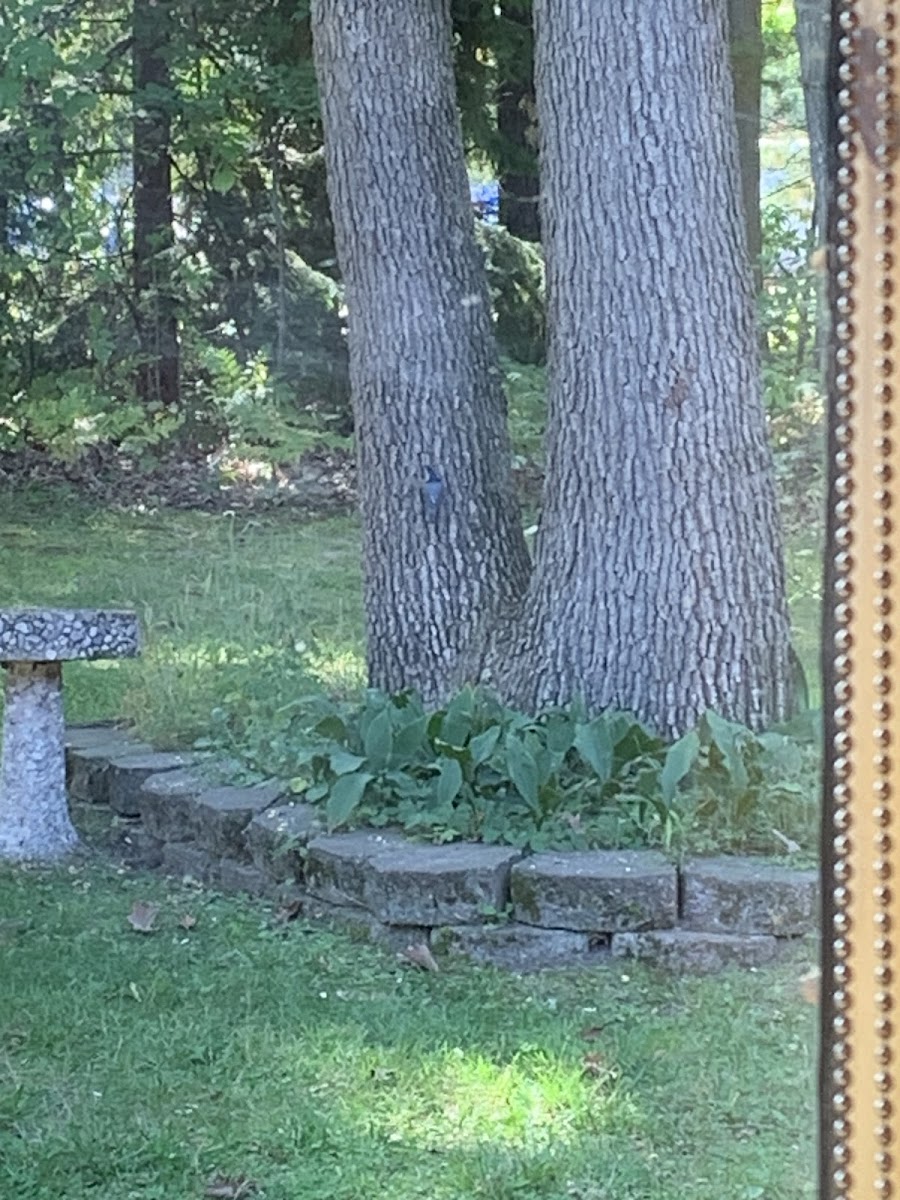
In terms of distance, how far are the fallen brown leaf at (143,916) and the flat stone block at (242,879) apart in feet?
0.28

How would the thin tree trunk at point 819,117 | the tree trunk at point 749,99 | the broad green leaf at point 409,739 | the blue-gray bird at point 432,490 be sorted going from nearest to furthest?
1. the thin tree trunk at point 819,117
2. the tree trunk at point 749,99
3. the broad green leaf at point 409,739
4. the blue-gray bird at point 432,490

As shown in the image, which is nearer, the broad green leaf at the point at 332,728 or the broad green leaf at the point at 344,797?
the broad green leaf at the point at 344,797

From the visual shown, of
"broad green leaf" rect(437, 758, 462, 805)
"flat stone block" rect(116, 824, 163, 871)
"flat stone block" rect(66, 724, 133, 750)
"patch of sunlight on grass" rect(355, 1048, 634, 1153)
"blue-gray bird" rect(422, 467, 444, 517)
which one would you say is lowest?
"patch of sunlight on grass" rect(355, 1048, 634, 1153)

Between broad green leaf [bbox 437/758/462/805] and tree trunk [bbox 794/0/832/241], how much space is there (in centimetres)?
98

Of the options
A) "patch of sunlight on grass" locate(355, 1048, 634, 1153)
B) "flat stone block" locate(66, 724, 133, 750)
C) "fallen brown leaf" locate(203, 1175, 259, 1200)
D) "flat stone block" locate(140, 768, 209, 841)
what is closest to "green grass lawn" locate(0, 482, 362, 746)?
"flat stone block" locate(66, 724, 133, 750)

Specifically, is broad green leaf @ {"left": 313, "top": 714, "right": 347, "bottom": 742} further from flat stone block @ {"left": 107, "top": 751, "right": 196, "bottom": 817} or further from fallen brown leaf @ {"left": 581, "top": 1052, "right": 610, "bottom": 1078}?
fallen brown leaf @ {"left": 581, "top": 1052, "right": 610, "bottom": 1078}

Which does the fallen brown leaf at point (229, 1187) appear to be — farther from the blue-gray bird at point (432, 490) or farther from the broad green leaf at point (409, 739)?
the blue-gray bird at point (432, 490)

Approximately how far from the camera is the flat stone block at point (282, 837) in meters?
1.69

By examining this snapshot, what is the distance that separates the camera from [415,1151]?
1158mm

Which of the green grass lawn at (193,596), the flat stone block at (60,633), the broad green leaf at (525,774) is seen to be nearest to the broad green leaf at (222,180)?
the green grass lawn at (193,596)

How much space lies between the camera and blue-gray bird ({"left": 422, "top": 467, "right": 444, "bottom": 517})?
194 centimetres

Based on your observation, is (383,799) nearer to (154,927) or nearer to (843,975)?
(154,927)

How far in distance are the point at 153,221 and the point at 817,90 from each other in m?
1.05

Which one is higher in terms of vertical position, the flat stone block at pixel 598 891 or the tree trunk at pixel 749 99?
the tree trunk at pixel 749 99
